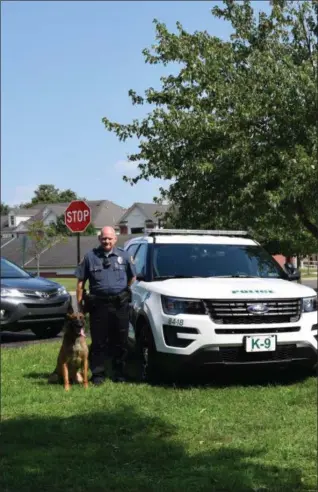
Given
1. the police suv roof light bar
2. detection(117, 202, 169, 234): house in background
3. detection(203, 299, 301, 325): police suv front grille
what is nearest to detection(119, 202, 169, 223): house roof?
detection(117, 202, 169, 234): house in background

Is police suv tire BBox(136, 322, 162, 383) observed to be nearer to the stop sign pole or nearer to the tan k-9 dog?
the tan k-9 dog

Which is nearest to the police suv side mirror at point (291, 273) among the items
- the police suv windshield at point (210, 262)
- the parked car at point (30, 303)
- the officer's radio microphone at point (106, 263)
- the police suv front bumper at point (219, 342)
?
the police suv windshield at point (210, 262)

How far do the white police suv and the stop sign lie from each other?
521 centimetres

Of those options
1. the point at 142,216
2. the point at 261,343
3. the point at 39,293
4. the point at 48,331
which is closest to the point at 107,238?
the point at 261,343

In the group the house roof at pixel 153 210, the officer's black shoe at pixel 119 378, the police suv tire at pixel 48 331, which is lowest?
the police suv tire at pixel 48 331

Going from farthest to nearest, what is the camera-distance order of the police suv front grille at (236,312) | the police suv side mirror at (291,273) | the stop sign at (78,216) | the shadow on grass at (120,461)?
1. the stop sign at (78,216)
2. the police suv side mirror at (291,273)
3. the police suv front grille at (236,312)
4. the shadow on grass at (120,461)

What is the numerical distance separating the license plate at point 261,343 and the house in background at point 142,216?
20.3 ft

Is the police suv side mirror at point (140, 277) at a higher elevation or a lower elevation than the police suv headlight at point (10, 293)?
higher

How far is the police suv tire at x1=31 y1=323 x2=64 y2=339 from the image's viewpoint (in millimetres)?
11633

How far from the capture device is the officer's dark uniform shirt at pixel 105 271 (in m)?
6.68

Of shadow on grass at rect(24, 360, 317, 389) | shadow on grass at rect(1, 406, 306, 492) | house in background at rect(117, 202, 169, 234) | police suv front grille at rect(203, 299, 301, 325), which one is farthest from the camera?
house in background at rect(117, 202, 169, 234)

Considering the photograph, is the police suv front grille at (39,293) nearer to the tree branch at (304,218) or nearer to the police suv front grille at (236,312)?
the tree branch at (304,218)

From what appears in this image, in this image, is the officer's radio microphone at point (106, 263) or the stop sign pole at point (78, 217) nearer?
the officer's radio microphone at point (106, 263)

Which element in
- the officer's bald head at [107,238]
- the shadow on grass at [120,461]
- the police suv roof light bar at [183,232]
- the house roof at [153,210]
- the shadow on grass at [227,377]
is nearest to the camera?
the shadow on grass at [120,461]
